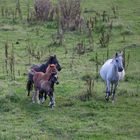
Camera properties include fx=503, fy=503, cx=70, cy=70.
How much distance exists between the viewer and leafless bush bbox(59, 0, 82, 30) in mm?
24953

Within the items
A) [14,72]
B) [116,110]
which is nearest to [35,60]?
[14,72]

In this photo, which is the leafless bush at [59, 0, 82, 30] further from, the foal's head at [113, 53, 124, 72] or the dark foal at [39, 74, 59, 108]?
the dark foal at [39, 74, 59, 108]

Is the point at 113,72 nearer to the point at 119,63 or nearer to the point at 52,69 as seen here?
the point at 119,63

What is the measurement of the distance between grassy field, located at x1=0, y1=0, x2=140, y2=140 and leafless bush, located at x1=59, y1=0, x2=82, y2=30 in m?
0.55

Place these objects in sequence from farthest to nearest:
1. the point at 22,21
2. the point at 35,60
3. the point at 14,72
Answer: the point at 22,21 → the point at 35,60 → the point at 14,72

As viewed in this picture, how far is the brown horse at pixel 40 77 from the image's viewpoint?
13.6 meters

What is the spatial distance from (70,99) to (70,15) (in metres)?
11.5

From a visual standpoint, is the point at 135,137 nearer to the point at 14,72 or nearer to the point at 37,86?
the point at 37,86

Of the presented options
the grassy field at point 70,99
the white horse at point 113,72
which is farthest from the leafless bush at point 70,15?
the white horse at point 113,72

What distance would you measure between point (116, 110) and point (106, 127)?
1.59 m

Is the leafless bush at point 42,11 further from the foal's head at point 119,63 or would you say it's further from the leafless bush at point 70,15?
the foal's head at point 119,63

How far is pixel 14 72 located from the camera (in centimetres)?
1767

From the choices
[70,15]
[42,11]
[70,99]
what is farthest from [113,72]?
[42,11]

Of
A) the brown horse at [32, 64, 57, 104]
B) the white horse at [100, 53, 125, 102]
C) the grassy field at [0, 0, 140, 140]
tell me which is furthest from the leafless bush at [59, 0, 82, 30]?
the brown horse at [32, 64, 57, 104]
